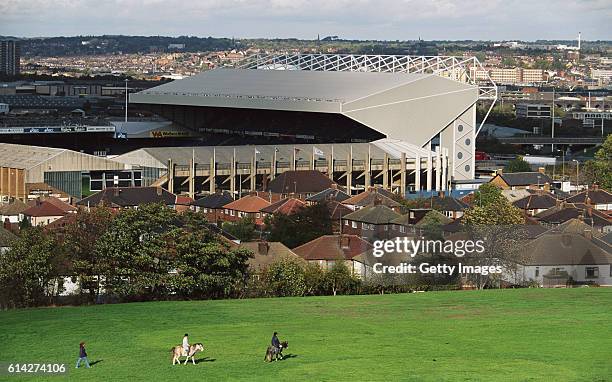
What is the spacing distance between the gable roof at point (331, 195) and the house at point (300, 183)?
78cm

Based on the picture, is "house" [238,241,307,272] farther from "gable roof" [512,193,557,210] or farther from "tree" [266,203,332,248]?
"gable roof" [512,193,557,210]

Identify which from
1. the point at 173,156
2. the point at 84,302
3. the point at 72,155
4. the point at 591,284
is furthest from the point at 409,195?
the point at 84,302

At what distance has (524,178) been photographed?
65438 mm

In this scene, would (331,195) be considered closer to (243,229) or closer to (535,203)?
(535,203)

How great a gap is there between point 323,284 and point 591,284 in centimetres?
637

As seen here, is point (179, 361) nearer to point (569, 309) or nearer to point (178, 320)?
point (178, 320)

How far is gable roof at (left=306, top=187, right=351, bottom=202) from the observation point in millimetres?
A: 52844

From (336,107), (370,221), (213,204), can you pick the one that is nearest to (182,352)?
(370,221)

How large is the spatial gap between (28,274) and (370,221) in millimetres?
15757

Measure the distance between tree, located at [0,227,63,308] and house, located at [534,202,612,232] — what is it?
57.0 feet

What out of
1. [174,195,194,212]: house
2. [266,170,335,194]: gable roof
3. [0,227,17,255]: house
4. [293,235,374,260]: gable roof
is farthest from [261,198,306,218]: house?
[0,227,17,255]: house

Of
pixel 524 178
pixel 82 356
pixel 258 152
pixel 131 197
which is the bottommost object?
pixel 524 178

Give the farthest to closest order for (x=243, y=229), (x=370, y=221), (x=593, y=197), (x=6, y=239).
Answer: (x=593, y=197), (x=370, y=221), (x=243, y=229), (x=6, y=239)

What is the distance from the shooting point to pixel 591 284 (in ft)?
113
